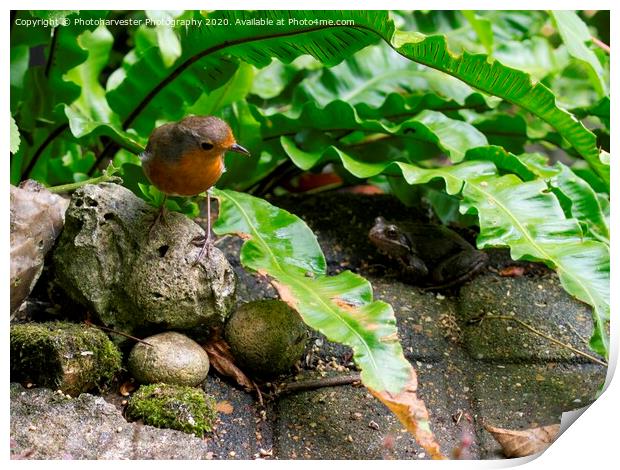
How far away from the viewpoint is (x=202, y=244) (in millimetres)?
2219

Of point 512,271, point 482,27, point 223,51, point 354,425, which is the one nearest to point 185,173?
point 223,51

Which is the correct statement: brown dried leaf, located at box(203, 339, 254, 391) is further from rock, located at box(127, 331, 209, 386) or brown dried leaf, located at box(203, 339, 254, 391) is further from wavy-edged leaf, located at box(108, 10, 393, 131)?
wavy-edged leaf, located at box(108, 10, 393, 131)

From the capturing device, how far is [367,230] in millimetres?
3061

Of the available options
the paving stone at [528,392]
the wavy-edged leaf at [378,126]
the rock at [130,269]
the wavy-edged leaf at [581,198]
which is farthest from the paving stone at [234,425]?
the wavy-edged leaf at [581,198]

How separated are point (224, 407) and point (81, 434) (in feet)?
1.30

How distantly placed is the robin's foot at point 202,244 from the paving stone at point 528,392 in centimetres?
87

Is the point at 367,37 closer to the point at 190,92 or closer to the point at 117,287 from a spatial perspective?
the point at 190,92

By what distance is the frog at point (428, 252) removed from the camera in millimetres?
2754

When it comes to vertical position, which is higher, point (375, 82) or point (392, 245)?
point (375, 82)

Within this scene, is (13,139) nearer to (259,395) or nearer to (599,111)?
(259,395)

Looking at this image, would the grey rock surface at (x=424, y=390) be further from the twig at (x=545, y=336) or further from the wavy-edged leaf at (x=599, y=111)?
the wavy-edged leaf at (x=599, y=111)

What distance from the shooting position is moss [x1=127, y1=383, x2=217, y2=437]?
1939 millimetres

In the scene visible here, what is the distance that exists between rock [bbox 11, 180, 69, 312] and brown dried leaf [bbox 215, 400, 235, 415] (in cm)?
61
